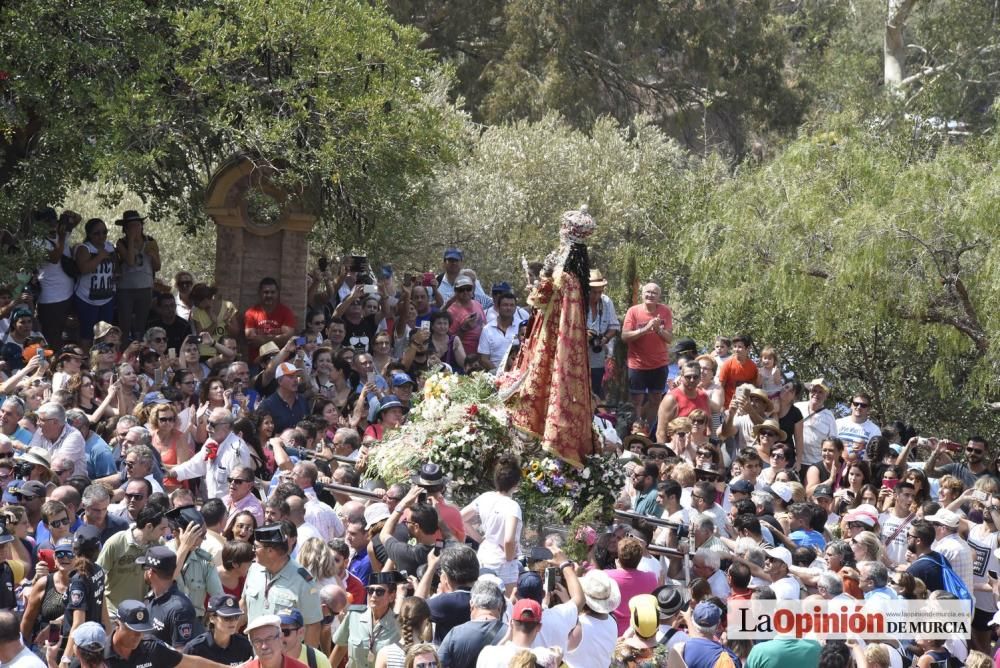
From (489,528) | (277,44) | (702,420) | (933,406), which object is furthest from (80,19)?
(933,406)

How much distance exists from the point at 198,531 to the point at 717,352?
9567 mm

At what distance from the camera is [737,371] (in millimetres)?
17953

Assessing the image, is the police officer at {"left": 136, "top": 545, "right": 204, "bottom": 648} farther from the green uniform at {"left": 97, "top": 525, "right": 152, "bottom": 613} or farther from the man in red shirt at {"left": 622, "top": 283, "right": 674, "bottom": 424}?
the man in red shirt at {"left": 622, "top": 283, "right": 674, "bottom": 424}

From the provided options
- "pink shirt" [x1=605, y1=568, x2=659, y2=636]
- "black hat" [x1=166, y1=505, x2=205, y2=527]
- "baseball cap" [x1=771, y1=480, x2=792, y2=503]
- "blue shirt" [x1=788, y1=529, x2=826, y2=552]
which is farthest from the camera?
"baseball cap" [x1=771, y1=480, x2=792, y2=503]

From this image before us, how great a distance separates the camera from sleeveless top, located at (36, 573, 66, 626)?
31.8 ft

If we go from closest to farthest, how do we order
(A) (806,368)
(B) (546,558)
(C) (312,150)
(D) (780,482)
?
(B) (546,558) → (D) (780,482) → (C) (312,150) → (A) (806,368)

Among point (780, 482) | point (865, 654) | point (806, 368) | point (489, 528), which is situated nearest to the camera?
point (865, 654)

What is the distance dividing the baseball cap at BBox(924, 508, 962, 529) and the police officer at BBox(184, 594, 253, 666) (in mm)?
6209

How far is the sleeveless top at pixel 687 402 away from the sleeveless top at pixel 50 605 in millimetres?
8565

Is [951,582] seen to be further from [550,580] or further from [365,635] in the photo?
[365,635]

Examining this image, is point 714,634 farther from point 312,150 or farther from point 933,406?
point 933,406

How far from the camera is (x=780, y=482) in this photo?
47.5 ft

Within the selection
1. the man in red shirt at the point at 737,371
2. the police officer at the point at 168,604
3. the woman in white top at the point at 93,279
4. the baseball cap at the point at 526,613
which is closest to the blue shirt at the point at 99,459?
the police officer at the point at 168,604

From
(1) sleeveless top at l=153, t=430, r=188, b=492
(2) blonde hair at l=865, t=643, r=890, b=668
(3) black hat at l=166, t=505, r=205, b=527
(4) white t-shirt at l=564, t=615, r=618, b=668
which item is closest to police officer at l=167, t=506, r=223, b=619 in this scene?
(3) black hat at l=166, t=505, r=205, b=527
